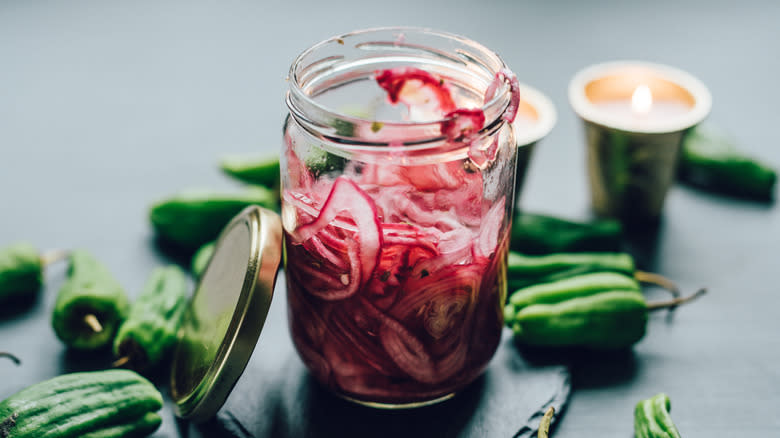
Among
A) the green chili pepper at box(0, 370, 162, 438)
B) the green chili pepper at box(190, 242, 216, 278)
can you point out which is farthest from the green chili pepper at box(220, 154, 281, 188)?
the green chili pepper at box(0, 370, 162, 438)

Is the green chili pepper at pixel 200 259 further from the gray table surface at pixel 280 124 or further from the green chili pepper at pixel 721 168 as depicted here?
the green chili pepper at pixel 721 168

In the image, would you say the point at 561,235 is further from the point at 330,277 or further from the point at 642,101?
the point at 330,277

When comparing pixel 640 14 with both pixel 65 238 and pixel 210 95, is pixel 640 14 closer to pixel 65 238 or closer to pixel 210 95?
pixel 210 95

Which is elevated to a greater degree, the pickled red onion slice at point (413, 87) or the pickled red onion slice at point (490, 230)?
the pickled red onion slice at point (413, 87)

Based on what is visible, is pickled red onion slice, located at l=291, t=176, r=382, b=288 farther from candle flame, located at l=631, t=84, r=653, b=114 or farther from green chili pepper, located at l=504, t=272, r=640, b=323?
candle flame, located at l=631, t=84, r=653, b=114

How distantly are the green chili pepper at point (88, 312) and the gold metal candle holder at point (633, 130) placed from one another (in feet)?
4.06

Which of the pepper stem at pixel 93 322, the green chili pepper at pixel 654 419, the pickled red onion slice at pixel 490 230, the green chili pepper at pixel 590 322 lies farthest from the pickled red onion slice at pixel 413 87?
the pepper stem at pixel 93 322

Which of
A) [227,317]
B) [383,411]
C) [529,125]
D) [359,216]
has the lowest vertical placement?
[383,411]

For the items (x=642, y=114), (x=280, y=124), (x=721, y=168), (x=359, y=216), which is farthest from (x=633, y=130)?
(x=280, y=124)

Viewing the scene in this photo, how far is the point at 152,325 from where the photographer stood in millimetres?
1606

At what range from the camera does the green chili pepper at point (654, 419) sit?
1.38 m

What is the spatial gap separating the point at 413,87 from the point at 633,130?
680mm

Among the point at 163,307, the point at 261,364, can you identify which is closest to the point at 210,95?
the point at 163,307

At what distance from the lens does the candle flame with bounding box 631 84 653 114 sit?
6.63ft
